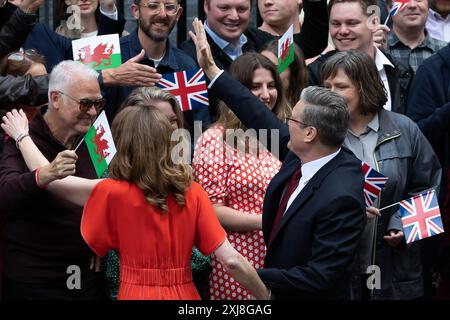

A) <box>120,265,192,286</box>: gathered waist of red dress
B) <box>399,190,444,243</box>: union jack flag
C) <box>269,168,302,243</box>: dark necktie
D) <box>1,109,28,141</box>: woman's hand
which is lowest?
<box>120,265,192,286</box>: gathered waist of red dress

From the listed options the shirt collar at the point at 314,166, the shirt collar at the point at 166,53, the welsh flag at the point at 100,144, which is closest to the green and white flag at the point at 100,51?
the shirt collar at the point at 166,53

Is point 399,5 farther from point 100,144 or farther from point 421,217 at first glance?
point 100,144

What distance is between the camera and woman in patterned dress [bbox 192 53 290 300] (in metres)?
5.60

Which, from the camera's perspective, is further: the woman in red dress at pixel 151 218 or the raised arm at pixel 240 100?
the raised arm at pixel 240 100

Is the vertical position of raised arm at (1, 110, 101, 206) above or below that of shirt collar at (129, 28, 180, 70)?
below

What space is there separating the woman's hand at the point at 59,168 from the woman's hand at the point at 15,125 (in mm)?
342

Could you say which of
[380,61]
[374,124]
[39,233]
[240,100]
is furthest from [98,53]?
[380,61]

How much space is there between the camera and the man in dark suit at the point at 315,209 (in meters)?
4.72

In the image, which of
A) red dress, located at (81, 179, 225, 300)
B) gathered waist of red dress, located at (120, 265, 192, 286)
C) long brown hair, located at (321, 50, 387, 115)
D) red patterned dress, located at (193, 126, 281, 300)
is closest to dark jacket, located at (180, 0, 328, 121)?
long brown hair, located at (321, 50, 387, 115)

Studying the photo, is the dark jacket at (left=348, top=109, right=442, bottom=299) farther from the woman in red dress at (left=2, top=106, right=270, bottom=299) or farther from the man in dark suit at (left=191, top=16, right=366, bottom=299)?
the woman in red dress at (left=2, top=106, right=270, bottom=299)

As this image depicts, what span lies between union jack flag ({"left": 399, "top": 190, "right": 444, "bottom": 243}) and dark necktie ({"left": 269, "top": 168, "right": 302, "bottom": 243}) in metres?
0.80

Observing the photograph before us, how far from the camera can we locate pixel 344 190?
4781mm

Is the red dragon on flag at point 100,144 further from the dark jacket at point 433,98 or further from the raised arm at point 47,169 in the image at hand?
the dark jacket at point 433,98

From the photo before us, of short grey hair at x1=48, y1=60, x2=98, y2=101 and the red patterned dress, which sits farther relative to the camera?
the red patterned dress
